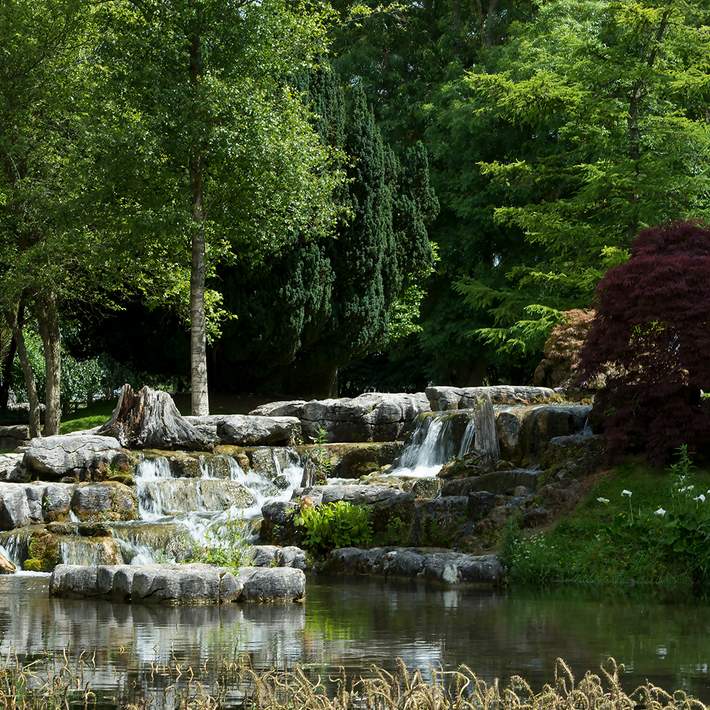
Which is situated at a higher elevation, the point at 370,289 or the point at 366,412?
the point at 370,289

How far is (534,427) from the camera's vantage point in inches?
792

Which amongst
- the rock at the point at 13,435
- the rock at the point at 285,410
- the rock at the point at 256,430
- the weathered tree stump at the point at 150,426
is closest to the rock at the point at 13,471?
the weathered tree stump at the point at 150,426

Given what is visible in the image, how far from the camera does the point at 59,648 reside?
9391mm

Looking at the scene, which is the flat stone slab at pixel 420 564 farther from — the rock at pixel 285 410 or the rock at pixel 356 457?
the rock at pixel 285 410

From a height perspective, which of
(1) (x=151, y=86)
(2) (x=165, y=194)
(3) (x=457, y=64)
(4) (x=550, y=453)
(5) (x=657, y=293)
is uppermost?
(3) (x=457, y=64)

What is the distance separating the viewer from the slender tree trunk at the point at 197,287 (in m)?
24.3

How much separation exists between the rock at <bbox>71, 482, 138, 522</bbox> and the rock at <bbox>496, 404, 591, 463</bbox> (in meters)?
6.21

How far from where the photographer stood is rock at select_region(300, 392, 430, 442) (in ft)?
78.0

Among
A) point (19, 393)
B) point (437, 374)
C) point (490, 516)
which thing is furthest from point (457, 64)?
point (490, 516)

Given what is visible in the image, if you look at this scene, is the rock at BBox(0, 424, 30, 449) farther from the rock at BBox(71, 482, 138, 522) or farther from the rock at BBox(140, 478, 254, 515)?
the rock at BBox(71, 482, 138, 522)

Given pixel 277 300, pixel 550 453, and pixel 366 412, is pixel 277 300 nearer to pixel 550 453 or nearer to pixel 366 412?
pixel 366 412

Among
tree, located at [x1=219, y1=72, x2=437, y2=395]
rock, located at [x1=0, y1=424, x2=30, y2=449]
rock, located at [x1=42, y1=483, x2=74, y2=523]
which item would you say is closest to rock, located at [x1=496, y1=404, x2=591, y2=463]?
rock, located at [x1=42, y1=483, x2=74, y2=523]

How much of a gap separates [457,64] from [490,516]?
24.2 meters

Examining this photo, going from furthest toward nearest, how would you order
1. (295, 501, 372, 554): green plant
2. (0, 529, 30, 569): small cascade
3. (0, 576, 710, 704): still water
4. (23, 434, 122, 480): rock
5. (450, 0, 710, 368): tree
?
(450, 0, 710, 368): tree → (23, 434, 122, 480): rock → (295, 501, 372, 554): green plant → (0, 529, 30, 569): small cascade → (0, 576, 710, 704): still water
